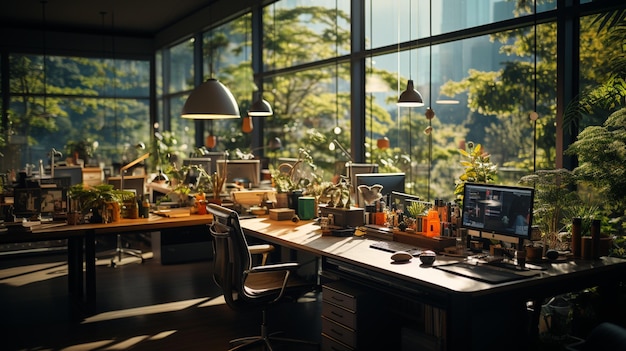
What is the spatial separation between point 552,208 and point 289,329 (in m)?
2.16

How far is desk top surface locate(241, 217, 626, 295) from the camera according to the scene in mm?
3228

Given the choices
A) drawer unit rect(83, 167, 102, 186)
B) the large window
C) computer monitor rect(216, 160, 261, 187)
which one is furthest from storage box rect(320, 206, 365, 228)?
the large window

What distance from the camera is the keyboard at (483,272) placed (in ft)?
10.8

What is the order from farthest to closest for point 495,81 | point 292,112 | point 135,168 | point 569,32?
point 292,112 < point 135,168 < point 495,81 < point 569,32

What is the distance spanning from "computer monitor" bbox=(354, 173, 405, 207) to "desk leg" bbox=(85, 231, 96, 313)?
7.35 feet

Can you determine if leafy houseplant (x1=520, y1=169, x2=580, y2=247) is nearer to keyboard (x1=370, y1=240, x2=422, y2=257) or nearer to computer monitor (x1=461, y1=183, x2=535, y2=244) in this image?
computer monitor (x1=461, y1=183, x2=535, y2=244)

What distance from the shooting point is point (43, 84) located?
528 inches

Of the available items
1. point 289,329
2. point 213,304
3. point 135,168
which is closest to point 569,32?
point 289,329

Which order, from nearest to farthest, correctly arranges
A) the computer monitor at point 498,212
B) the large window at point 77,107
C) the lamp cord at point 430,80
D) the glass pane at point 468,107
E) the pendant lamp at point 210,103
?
the computer monitor at point 498,212 → the pendant lamp at point 210,103 → the glass pane at point 468,107 → the lamp cord at point 430,80 → the large window at point 77,107

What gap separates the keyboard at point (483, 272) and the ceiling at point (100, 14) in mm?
8779

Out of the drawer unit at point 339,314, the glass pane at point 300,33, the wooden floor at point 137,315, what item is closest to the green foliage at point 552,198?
the drawer unit at point 339,314

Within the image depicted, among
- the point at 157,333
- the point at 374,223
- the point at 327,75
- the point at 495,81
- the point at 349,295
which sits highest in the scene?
the point at 327,75

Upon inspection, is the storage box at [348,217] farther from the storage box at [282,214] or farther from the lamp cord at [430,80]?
the lamp cord at [430,80]

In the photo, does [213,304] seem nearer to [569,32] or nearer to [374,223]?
[374,223]
